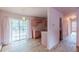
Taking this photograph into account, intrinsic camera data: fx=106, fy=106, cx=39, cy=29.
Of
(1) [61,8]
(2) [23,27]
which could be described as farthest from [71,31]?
(2) [23,27]

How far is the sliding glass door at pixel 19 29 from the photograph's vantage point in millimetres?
1947

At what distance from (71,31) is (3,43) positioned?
126cm

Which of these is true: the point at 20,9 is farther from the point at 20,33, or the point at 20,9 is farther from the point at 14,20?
the point at 20,33

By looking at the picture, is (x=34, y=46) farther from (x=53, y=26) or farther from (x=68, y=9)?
(x=68, y=9)

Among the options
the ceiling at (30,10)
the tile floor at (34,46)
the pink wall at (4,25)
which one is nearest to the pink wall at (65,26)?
the tile floor at (34,46)

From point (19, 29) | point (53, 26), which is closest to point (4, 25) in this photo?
point (19, 29)

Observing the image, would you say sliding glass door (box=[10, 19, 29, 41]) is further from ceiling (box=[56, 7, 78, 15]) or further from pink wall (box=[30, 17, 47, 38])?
ceiling (box=[56, 7, 78, 15])

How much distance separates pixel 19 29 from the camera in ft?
6.64

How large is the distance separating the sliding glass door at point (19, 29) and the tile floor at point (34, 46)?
0.10 meters

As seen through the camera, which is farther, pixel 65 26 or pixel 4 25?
pixel 65 26

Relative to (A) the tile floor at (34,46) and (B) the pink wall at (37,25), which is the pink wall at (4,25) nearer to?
(A) the tile floor at (34,46)

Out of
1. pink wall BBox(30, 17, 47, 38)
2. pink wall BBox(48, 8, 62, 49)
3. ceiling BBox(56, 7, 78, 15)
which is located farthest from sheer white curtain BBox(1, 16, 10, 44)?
ceiling BBox(56, 7, 78, 15)

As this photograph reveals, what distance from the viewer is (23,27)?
202cm

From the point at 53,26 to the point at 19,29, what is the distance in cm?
65
